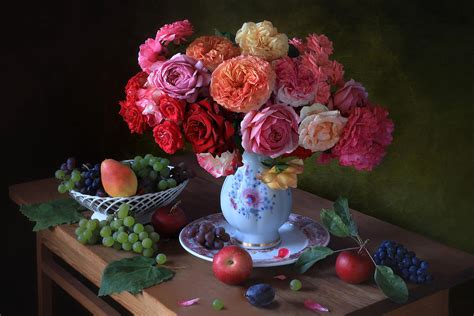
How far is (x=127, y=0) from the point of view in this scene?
2303mm

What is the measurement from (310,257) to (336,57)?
0.72 m

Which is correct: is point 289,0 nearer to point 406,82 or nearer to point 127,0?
point 406,82

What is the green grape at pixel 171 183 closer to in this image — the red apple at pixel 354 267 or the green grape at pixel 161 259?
the green grape at pixel 161 259

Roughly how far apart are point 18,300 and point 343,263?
53.8 inches

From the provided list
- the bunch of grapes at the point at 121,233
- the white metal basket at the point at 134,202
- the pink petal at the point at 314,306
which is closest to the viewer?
the pink petal at the point at 314,306

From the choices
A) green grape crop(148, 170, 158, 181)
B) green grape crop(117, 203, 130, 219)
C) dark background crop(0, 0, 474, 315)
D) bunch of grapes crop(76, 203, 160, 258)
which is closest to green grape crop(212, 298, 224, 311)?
bunch of grapes crop(76, 203, 160, 258)

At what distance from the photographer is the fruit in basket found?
148cm

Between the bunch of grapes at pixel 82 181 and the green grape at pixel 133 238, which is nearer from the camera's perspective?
the green grape at pixel 133 238

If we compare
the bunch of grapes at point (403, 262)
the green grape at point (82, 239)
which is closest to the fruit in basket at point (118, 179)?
the green grape at point (82, 239)

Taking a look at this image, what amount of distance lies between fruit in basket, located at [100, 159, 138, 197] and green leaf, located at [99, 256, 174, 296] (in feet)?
0.67

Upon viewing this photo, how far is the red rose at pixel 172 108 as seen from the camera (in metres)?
1.22

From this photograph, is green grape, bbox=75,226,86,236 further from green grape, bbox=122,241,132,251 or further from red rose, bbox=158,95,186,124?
red rose, bbox=158,95,186,124

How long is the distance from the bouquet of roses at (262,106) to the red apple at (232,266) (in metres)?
0.14

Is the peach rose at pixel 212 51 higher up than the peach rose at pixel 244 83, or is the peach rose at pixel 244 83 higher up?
the peach rose at pixel 212 51
